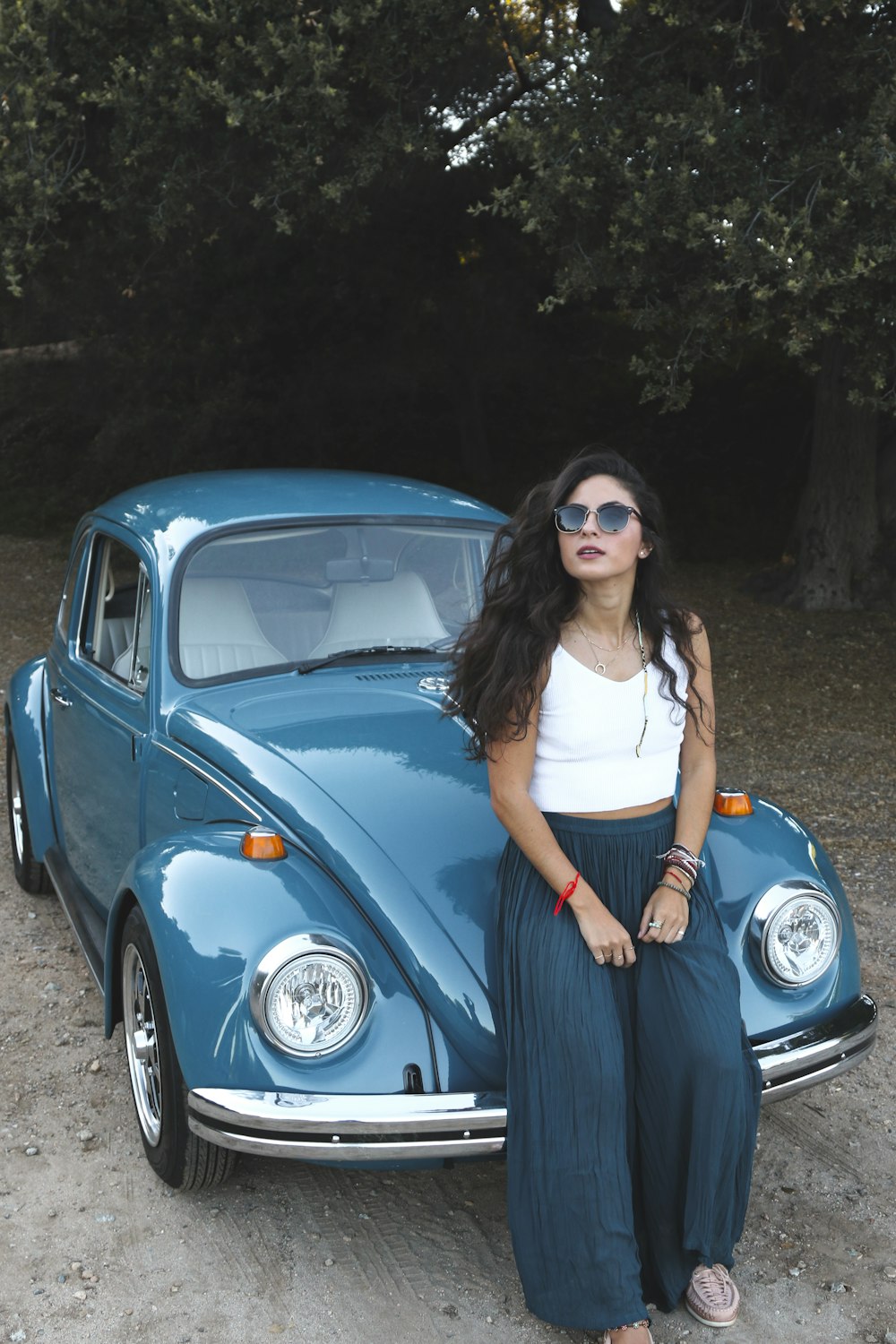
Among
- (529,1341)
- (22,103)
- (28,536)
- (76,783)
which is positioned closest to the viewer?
(529,1341)

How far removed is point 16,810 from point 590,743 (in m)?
3.52

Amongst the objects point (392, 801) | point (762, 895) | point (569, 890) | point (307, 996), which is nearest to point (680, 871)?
point (569, 890)

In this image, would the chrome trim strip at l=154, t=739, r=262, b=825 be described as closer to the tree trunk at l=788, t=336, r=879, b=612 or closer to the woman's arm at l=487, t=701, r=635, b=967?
the woman's arm at l=487, t=701, r=635, b=967

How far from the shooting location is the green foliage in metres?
7.34

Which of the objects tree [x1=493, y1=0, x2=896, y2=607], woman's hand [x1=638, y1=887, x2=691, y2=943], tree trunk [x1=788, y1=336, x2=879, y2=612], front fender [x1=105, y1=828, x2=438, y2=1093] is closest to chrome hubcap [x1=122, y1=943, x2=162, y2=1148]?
front fender [x1=105, y1=828, x2=438, y2=1093]

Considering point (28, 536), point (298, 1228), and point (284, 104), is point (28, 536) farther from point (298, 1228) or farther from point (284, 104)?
point (298, 1228)

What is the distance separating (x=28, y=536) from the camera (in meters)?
17.2

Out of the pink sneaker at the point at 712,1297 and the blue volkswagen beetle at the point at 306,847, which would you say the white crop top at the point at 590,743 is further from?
the pink sneaker at the point at 712,1297

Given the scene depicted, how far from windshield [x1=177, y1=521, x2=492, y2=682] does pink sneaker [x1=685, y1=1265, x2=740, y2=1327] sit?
2.13 m

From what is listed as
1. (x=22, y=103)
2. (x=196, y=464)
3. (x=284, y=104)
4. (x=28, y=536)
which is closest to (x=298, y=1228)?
(x=284, y=104)

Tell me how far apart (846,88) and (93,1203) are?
7841 mm

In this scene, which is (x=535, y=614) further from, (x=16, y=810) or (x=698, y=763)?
(x=16, y=810)

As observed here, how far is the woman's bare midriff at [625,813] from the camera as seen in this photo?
117 inches

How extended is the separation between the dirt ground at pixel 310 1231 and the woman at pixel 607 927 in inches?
11.0
